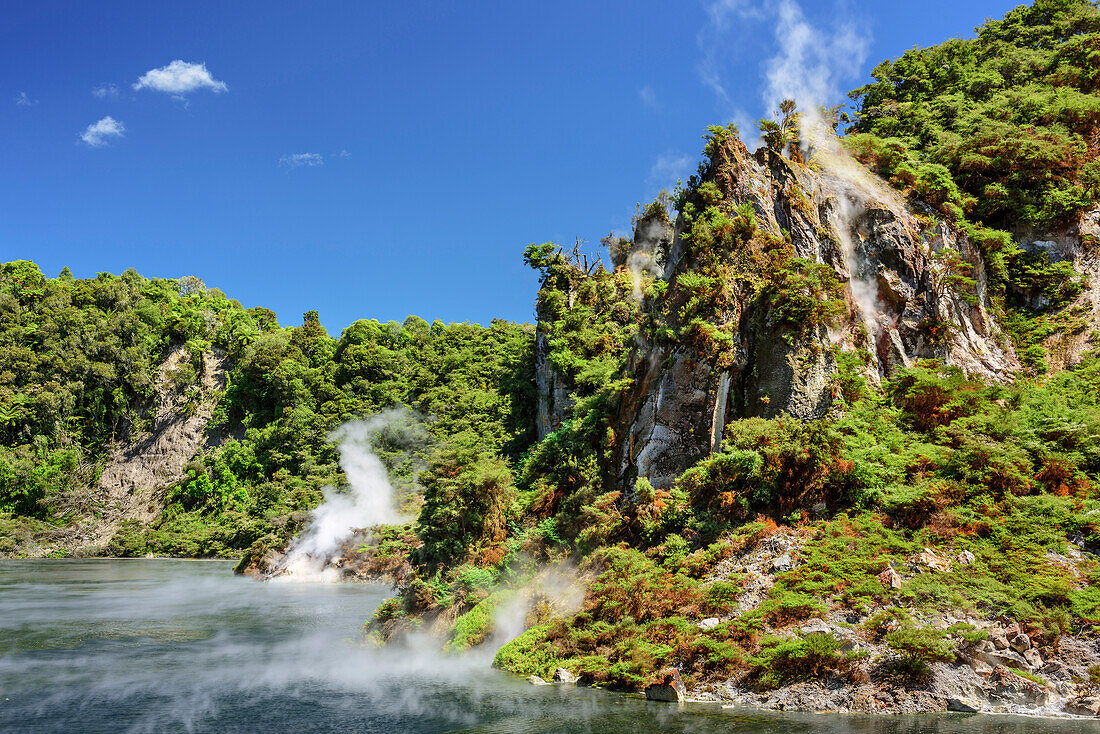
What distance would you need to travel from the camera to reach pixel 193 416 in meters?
63.5

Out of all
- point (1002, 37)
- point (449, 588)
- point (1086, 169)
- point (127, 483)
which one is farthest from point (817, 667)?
point (127, 483)

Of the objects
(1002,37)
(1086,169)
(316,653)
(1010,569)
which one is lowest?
(316,653)

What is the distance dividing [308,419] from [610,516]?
42438mm

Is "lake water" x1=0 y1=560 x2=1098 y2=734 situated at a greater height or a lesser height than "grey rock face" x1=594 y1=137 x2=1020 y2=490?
lesser

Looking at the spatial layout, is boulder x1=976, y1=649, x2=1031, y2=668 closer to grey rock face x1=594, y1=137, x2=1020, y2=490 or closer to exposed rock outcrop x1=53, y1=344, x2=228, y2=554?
grey rock face x1=594, y1=137, x2=1020, y2=490

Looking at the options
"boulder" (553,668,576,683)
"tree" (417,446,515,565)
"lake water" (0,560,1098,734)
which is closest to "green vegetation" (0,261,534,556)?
"lake water" (0,560,1098,734)

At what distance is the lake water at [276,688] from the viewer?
41.1ft

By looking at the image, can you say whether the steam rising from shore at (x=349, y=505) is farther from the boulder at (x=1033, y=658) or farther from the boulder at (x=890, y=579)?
the boulder at (x=1033, y=658)

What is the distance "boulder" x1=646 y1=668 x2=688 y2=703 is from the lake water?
0.28 metres

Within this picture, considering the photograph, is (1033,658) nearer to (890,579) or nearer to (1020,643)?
(1020,643)

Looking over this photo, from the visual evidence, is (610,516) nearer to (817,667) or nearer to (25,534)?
(817,667)

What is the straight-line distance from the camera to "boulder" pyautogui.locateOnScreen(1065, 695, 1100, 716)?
11.9 metres

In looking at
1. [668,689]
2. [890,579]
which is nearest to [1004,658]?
[890,579]

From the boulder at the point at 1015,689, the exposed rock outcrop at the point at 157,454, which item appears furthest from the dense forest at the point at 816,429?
the exposed rock outcrop at the point at 157,454
